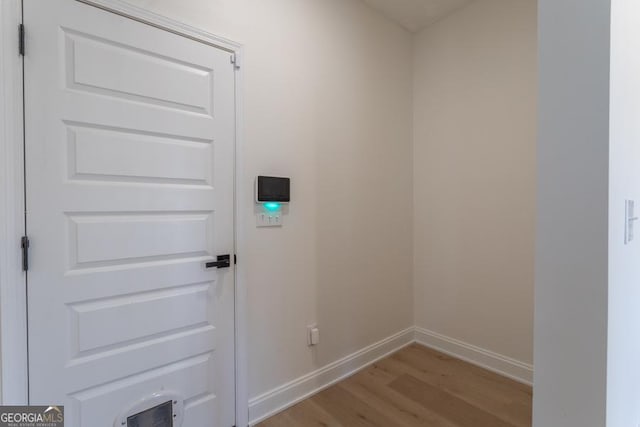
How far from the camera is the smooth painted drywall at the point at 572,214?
79 centimetres

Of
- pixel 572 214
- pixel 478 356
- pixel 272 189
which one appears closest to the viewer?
pixel 572 214

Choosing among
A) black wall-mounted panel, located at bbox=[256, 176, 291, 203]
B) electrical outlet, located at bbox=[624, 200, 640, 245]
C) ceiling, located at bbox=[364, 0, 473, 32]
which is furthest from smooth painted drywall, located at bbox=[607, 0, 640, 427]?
ceiling, located at bbox=[364, 0, 473, 32]

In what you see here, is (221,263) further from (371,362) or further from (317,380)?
(371,362)

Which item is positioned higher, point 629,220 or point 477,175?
point 477,175

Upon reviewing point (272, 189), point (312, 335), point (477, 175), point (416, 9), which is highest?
point (416, 9)

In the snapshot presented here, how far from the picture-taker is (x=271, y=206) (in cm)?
186

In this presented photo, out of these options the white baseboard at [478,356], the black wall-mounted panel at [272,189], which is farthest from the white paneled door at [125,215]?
the white baseboard at [478,356]

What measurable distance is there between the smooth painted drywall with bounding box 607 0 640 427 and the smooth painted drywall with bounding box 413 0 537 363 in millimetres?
1170

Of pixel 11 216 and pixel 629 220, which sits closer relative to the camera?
pixel 629 220

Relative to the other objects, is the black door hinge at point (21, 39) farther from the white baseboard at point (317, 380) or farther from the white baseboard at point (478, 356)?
the white baseboard at point (478, 356)

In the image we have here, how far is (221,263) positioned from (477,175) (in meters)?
2.15

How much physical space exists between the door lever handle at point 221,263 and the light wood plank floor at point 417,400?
40.2 inches

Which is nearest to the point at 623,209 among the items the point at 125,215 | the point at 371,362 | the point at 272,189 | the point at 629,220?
the point at 629,220

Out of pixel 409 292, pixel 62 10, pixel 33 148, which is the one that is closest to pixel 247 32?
pixel 62 10
